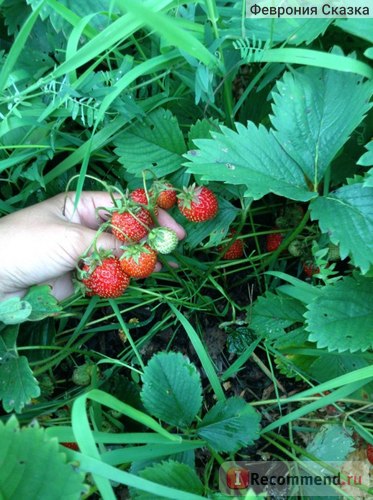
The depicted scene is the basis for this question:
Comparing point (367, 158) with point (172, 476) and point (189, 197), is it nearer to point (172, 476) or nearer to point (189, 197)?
point (189, 197)

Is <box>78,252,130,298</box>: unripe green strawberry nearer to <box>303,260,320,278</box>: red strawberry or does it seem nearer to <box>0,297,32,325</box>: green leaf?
<box>0,297,32,325</box>: green leaf

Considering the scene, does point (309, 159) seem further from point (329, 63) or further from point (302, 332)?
point (302, 332)

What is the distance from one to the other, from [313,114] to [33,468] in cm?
90

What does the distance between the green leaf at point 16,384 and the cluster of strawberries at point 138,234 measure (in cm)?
24

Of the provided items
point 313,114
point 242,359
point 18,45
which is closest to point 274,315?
point 242,359

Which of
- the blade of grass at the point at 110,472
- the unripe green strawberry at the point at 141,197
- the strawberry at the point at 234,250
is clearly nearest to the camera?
the blade of grass at the point at 110,472

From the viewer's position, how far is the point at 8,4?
1415 mm

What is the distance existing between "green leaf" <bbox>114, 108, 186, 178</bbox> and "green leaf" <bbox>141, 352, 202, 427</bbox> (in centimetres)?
48

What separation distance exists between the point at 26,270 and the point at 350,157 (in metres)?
0.88

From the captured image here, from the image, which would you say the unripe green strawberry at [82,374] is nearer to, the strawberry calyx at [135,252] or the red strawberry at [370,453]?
the strawberry calyx at [135,252]

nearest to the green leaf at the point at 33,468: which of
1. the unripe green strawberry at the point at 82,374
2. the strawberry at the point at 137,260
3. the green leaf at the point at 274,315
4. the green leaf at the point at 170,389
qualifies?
the green leaf at the point at 170,389

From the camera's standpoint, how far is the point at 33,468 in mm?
856

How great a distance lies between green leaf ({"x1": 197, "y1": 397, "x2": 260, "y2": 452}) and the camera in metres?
1.13

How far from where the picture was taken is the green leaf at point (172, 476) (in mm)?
1017
